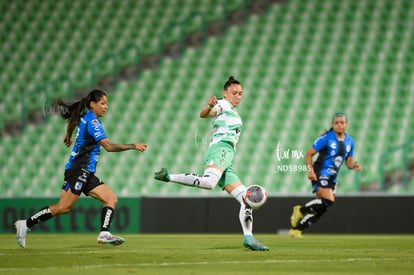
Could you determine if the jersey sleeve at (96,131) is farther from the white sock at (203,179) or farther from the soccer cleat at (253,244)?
the soccer cleat at (253,244)

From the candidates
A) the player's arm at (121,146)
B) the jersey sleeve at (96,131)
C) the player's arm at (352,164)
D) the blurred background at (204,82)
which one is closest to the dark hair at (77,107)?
the jersey sleeve at (96,131)

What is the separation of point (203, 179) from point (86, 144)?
155 cm

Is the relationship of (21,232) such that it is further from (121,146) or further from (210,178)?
(210,178)

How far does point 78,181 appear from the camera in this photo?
9820 millimetres

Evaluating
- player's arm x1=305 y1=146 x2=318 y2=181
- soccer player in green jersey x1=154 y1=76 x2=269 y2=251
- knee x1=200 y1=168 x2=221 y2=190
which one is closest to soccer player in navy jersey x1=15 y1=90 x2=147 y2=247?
soccer player in green jersey x1=154 y1=76 x2=269 y2=251

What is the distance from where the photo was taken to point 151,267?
7.04 metres

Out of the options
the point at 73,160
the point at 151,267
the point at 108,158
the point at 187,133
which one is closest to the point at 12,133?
the point at 108,158

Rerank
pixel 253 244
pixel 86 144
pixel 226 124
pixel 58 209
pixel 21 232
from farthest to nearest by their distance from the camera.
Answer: pixel 86 144, pixel 58 209, pixel 21 232, pixel 226 124, pixel 253 244

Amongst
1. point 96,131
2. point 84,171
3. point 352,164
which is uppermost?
point 96,131

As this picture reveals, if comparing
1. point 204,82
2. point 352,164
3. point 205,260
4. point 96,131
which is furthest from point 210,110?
point 204,82

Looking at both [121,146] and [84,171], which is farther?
[84,171]

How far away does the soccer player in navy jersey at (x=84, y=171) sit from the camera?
9797 mm

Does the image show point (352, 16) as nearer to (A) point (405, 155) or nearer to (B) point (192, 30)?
(B) point (192, 30)

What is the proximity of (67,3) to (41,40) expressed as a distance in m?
1.48
